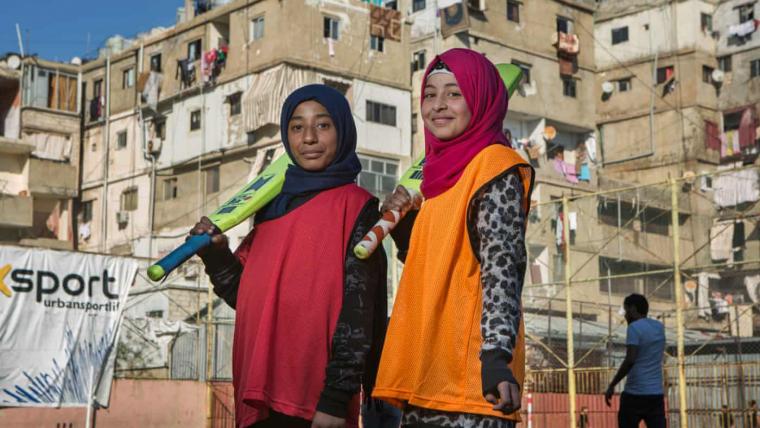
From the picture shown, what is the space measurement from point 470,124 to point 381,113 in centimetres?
3753

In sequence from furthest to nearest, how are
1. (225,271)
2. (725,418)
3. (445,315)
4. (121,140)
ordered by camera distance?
(121,140), (725,418), (225,271), (445,315)

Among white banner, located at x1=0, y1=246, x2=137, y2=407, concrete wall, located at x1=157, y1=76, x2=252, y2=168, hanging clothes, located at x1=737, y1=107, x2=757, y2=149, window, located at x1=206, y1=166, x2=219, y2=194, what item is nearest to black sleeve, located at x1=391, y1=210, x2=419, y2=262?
white banner, located at x1=0, y1=246, x2=137, y2=407

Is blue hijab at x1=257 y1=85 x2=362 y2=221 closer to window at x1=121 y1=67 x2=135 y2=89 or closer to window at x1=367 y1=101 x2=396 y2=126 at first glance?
window at x1=367 y1=101 x2=396 y2=126

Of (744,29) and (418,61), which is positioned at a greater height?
(744,29)

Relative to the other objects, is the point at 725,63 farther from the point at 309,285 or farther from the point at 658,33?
the point at 309,285

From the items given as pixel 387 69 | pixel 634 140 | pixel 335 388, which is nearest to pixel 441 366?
pixel 335 388

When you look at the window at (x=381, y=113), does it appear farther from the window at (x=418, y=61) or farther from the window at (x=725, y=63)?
the window at (x=725, y=63)

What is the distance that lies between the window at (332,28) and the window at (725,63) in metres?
18.6

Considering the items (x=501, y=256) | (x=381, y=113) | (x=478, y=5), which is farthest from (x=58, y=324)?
(x=478, y=5)

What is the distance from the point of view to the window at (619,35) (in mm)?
51594

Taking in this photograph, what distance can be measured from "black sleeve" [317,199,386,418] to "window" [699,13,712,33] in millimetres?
48551

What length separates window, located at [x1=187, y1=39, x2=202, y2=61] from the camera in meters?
43.3

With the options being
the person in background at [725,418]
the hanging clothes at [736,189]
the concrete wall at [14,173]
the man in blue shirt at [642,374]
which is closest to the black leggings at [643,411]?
the man in blue shirt at [642,374]

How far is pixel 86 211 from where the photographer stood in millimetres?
47094
